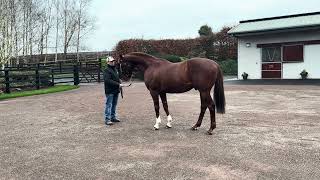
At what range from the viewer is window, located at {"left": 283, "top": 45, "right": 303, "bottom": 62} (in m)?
22.2

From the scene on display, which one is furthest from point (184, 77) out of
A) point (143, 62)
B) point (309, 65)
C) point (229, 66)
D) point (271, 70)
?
point (229, 66)

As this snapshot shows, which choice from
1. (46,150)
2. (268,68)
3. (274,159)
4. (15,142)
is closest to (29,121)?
(15,142)

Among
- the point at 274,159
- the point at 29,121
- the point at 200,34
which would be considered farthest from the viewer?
the point at 200,34

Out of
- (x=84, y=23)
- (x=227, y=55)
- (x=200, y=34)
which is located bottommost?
(x=227, y=55)

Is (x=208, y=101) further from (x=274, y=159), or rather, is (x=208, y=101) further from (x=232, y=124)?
(x=274, y=159)

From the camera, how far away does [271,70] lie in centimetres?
2336

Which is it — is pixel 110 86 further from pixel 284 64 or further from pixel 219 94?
pixel 284 64

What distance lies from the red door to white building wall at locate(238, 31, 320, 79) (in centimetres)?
24

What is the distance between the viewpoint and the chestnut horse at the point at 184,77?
7926 mm

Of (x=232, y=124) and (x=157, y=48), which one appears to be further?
(x=157, y=48)

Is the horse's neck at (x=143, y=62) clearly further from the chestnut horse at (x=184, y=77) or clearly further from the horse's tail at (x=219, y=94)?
the horse's tail at (x=219, y=94)

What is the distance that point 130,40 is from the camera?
106 ft

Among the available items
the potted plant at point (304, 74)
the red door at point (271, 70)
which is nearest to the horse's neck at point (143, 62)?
the potted plant at point (304, 74)

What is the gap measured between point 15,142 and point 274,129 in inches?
205
